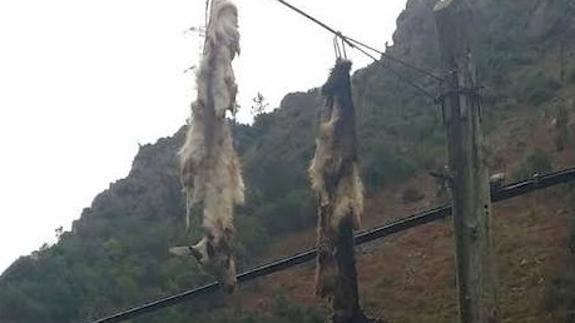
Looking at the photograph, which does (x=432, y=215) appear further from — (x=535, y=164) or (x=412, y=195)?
(x=412, y=195)

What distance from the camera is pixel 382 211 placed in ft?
97.4

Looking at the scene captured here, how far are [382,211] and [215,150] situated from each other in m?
23.8

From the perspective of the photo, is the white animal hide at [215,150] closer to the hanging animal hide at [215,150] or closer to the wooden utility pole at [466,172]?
the hanging animal hide at [215,150]

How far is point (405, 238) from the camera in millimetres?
27094

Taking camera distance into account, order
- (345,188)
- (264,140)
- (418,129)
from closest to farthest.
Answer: (345,188) < (418,129) < (264,140)

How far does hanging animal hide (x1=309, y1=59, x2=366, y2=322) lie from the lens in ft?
20.8

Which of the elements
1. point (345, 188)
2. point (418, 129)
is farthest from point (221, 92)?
point (418, 129)

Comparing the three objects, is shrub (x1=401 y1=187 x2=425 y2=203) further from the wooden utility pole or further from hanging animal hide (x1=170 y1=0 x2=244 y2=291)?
hanging animal hide (x1=170 y1=0 x2=244 y2=291)

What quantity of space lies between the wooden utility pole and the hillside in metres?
13.3

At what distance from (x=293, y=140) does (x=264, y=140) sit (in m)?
1.31

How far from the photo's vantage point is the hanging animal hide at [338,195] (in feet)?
20.8

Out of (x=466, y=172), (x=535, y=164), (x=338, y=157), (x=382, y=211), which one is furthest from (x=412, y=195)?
(x=466, y=172)

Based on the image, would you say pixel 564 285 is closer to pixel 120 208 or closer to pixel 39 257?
pixel 39 257

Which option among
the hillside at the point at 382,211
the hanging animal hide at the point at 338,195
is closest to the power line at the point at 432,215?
the hanging animal hide at the point at 338,195
